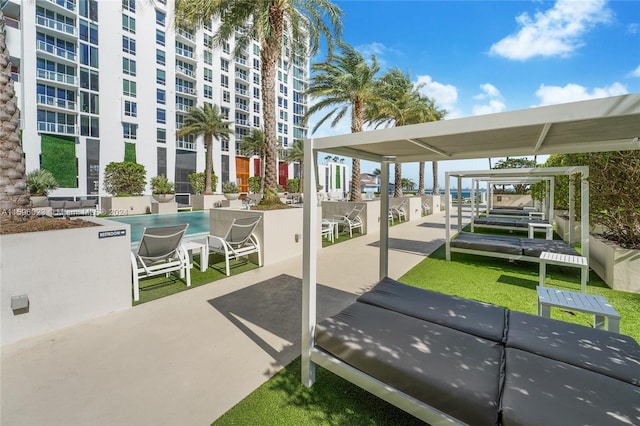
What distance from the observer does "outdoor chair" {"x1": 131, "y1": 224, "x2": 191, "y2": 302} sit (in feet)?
16.0

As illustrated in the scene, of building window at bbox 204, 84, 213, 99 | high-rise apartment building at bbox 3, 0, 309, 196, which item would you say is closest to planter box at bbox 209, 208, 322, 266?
high-rise apartment building at bbox 3, 0, 309, 196

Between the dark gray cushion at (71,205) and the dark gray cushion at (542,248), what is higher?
the dark gray cushion at (71,205)

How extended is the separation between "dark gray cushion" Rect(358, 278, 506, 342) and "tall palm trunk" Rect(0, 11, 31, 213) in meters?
Answer: 4.97

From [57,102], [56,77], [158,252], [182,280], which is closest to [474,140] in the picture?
[158,252]

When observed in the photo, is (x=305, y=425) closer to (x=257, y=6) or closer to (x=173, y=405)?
(x=173, y=405)

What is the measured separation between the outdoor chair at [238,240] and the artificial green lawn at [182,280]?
0.27 m

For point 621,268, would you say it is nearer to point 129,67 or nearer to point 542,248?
point 542,248

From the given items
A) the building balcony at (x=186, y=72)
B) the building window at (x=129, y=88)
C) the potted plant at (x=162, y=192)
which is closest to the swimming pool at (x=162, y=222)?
the potted plant at (x=162, y=192)

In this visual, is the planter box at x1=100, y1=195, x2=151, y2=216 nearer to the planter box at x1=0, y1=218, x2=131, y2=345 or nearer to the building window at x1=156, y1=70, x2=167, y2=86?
the planter box at x1=0, y1=218, x2=131, y2=345

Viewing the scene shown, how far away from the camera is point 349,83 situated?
13898 millimetres

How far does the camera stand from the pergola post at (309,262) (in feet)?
9.22

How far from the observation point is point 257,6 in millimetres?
8953

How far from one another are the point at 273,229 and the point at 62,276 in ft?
13.6

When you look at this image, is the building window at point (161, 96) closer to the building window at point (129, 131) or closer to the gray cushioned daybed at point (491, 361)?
the building window at point (129, 131)
